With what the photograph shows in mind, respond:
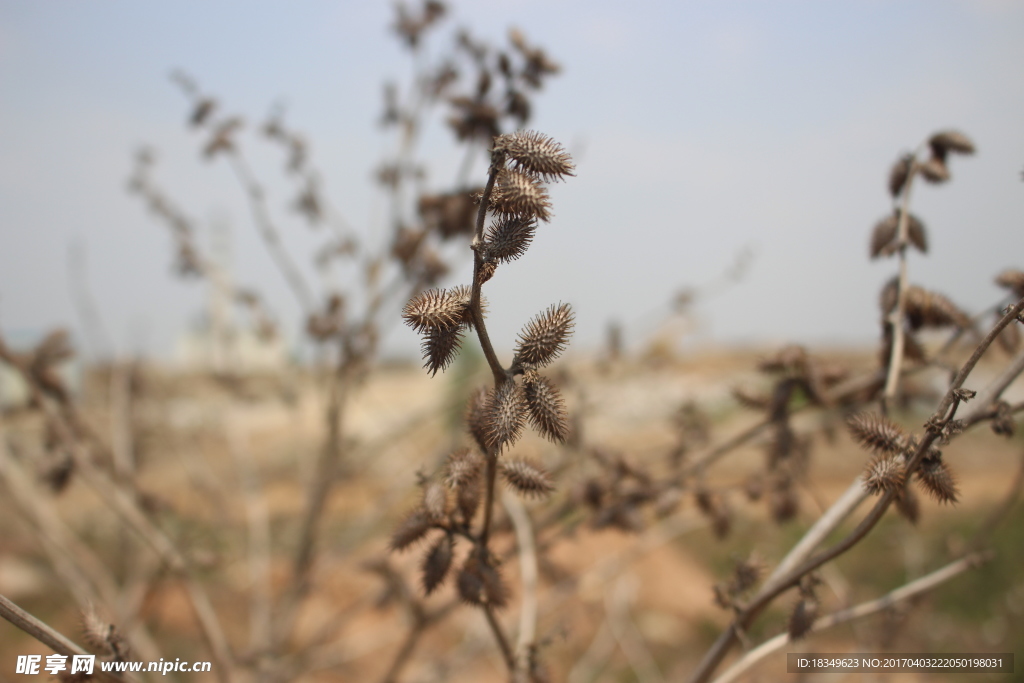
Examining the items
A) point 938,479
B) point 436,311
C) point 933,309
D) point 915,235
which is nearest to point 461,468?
point 436,311

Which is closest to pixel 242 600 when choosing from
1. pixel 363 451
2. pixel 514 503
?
pixel 363 451

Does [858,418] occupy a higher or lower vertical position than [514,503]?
lower

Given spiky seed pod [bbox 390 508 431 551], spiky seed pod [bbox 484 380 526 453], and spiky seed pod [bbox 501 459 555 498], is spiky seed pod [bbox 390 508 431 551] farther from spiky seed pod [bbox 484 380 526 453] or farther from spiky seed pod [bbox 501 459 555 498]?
spiky seed pod [bbox 484 380 526 453]

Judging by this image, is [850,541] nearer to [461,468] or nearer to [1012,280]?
[461,468]

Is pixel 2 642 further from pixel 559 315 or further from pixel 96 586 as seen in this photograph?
pixel 559 315

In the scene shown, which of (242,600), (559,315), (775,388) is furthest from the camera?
(242,600)

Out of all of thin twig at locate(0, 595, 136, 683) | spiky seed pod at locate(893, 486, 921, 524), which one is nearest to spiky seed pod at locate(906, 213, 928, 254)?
spiky seed pod at locate(893, 486, 921, 524)

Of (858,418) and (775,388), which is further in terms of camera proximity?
(775,388)
